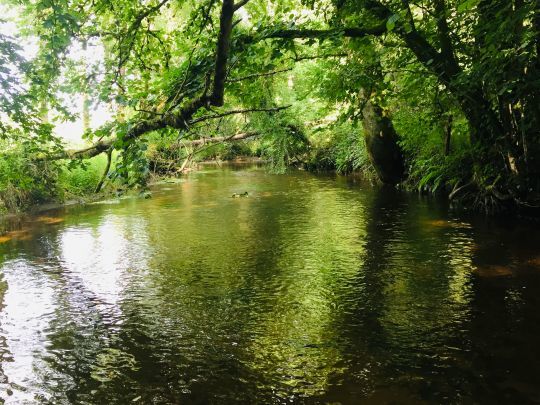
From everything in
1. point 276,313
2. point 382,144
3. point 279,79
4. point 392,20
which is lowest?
point 276,313

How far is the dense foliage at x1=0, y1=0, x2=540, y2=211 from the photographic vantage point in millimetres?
4391

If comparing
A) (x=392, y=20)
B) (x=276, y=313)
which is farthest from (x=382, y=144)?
(x=392, y=20)

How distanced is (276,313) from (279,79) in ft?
52.2

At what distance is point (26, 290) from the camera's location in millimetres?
7102

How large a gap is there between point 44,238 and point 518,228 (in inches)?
432

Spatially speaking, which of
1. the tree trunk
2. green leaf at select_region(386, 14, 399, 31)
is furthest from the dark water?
the tree trunk

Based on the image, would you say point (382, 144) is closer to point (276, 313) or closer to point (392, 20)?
point (276, 313)

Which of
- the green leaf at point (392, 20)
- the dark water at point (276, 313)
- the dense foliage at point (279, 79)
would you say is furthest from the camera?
the dense foliage at point (279, 79)

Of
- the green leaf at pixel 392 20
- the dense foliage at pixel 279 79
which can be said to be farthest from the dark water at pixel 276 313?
the green leaf at pixel 392 20

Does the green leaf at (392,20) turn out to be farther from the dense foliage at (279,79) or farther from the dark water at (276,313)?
the dark water at (276,313)

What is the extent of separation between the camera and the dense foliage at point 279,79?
4.39 m

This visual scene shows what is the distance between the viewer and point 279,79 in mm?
20078

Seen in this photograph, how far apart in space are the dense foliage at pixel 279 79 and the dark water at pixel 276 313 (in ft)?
6.18

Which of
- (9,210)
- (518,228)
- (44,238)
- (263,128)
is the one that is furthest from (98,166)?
(518,228)
